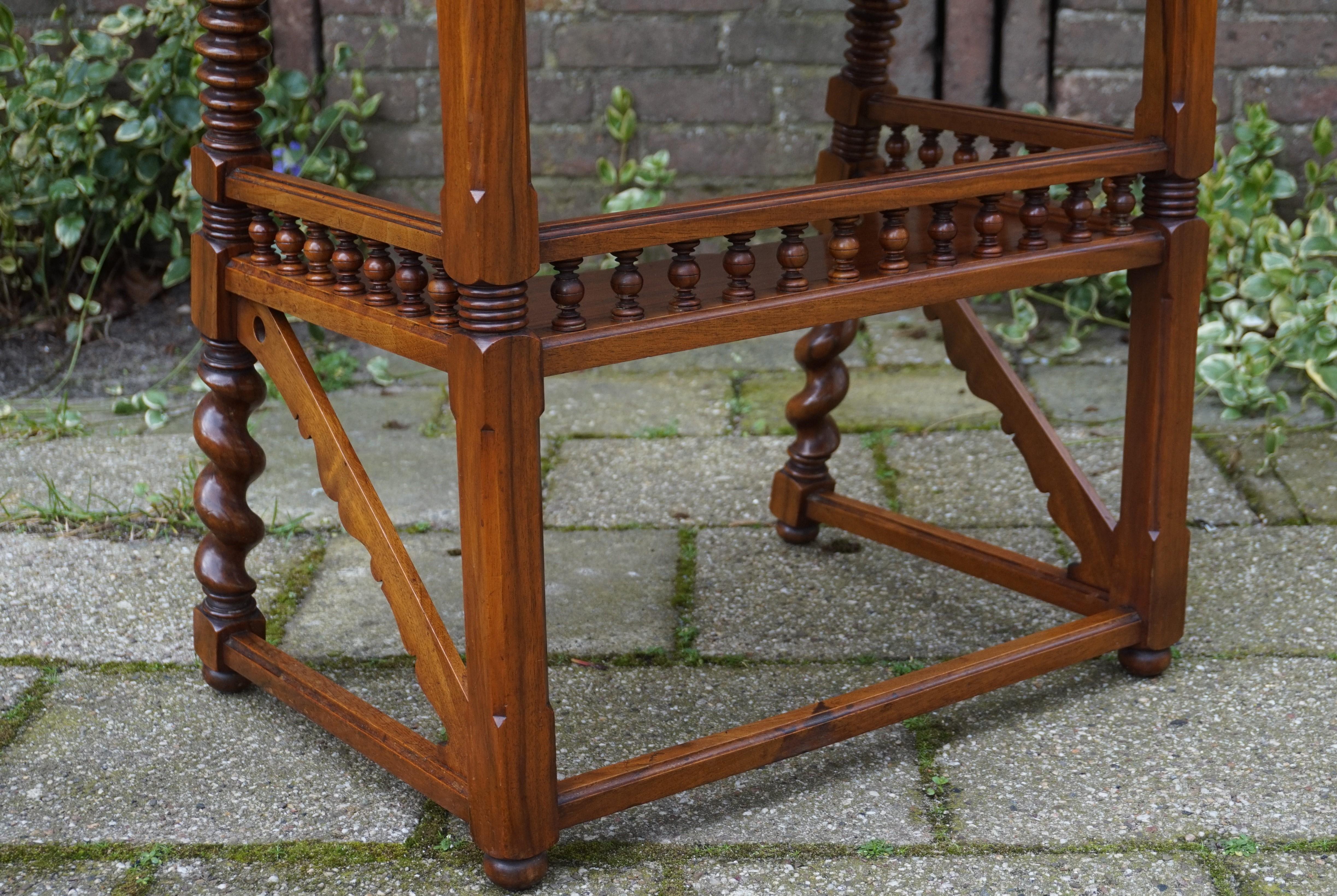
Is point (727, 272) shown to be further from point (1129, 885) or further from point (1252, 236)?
point (1252, 236)

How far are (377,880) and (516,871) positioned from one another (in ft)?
0.55

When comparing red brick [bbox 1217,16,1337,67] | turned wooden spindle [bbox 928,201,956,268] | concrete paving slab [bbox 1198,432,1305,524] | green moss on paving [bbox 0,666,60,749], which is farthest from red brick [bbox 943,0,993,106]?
green moss on paving [bbox 0,666,60,749]

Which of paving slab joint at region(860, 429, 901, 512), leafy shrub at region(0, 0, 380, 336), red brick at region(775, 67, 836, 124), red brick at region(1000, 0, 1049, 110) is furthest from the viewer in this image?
red brick at region(775, 67, 836, 124)

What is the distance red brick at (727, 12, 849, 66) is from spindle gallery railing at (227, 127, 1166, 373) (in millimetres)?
1728

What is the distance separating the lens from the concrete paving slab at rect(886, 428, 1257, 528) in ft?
8.81

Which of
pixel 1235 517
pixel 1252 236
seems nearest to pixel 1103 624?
pixel 1235 517

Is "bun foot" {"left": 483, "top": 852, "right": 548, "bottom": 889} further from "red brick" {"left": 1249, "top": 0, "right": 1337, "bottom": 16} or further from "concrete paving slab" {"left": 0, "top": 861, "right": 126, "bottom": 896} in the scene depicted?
"red brick" {"left": 1249, "top": 0, "right": 1337, "bottom": 16}

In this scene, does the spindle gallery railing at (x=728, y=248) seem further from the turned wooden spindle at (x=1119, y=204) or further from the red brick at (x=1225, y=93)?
the red brick at (x=1225, y=93)

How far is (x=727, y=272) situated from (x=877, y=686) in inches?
23.4

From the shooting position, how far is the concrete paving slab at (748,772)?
5.71 ft

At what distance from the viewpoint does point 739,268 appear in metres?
1.62

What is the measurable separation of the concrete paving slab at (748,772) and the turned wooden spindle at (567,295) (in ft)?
2.06

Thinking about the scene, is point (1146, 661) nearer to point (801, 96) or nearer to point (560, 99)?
point (801, 96)

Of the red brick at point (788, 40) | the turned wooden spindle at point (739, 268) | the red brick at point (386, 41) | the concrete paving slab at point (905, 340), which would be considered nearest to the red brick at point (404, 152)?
the red brick at point (386, 41)
